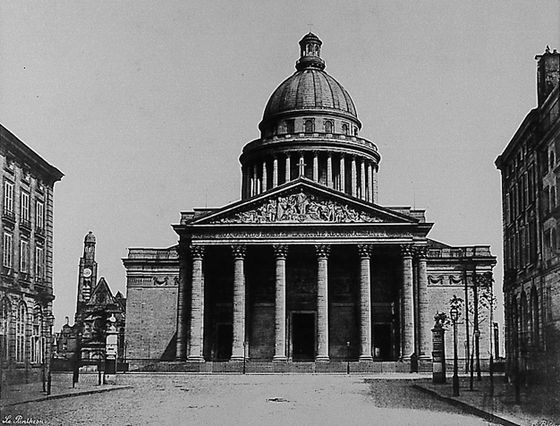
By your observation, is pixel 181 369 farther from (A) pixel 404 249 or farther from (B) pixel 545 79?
(B) pixel 545 79

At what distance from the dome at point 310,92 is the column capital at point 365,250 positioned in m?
28.6

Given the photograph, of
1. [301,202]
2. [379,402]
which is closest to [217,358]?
[301,202]

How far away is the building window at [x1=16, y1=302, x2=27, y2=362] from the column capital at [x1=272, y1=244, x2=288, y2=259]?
1314 inches

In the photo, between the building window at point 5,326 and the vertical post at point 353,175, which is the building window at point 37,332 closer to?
the building window at point 5,326

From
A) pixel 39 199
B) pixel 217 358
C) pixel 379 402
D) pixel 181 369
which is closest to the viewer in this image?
pixel 379 402

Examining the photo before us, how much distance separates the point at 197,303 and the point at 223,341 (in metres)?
6.11

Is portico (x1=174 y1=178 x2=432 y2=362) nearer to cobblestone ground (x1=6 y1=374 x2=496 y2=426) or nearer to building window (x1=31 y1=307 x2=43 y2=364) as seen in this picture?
building window (x1=31 y1=307 x2=43 y2=364)

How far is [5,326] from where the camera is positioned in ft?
124

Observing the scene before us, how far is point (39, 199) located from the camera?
123ft

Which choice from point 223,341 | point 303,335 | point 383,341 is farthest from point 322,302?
point 223,341

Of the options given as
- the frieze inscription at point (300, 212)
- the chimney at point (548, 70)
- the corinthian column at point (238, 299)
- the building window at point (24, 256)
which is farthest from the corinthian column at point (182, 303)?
the chimney at point (548, 70)

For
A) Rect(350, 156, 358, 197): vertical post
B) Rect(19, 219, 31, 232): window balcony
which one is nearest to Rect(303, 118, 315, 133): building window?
Rect(350, 156, 358, 197): vertical post

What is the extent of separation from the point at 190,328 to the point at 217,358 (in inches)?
219

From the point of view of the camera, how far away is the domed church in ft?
240
